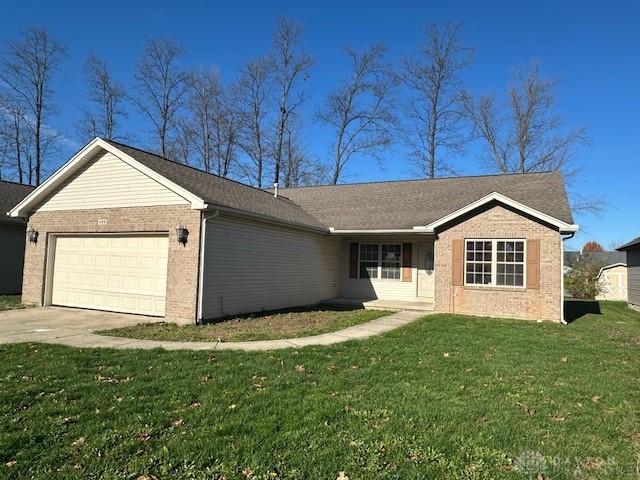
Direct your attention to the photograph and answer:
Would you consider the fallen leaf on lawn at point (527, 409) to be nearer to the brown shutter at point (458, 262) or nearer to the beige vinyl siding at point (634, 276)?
the brown shutter at point (458, 262)

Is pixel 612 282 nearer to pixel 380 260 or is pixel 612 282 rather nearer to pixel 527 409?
pixel 380 260

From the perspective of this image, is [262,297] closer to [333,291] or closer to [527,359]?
[333,291]

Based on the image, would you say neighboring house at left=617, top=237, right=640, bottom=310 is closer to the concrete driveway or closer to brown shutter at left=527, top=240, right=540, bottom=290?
brown shutter at left=527, top=240, right=540, bottom=290

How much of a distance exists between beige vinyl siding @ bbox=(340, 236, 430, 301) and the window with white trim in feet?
9.40

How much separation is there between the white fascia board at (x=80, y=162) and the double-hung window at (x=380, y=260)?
840cm

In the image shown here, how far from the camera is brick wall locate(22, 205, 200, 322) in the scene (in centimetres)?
1095

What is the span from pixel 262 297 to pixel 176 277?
2.93 metres

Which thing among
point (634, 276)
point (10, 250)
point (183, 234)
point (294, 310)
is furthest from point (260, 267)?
point (634, 276)

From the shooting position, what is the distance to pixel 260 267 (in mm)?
13078

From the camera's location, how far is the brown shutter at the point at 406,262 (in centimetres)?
1686

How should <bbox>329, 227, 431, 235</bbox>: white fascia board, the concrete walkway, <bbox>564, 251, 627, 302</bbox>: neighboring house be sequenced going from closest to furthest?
the concrete walkway < <bbox>329, 227, 431, 235</bbox>: white fascia board < <bbox>564, 251, 627, 302</bbox>: neighboring house

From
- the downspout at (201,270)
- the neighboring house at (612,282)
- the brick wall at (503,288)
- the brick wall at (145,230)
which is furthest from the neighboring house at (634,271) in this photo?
the brick wall at (145,230)

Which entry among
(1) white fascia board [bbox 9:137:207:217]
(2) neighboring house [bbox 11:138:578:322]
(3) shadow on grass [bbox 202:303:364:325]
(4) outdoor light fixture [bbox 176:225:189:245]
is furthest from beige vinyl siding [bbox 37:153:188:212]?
(3) shadow on grass [bbox 202:303:364:325]

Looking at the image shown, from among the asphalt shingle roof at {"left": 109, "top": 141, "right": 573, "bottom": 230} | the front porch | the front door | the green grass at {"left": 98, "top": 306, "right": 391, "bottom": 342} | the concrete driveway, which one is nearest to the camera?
the concrete driveway
